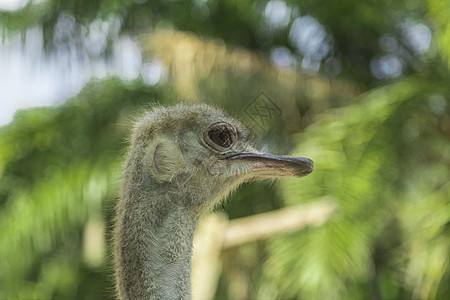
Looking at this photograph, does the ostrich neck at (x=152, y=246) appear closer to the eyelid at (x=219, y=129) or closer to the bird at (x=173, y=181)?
the bird at (x=173, y=181)

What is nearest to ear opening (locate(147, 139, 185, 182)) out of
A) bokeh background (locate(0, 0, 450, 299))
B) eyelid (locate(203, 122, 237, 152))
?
eyelid (locate(203, 122, 237, 152))

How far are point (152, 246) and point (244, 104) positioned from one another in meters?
4.72

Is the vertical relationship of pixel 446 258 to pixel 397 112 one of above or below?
below

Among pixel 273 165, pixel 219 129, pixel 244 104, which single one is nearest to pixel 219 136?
pixel 219 129

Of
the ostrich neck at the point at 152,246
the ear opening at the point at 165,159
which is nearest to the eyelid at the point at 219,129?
the ear opening at the point at 165,159

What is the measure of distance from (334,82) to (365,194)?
283 centimetres

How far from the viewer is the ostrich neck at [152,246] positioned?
226 cm

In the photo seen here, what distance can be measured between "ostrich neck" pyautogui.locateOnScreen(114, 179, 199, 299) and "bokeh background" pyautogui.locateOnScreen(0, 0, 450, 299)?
164 inches

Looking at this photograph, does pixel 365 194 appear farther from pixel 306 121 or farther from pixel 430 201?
pixel 306 121

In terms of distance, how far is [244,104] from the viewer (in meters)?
6.99

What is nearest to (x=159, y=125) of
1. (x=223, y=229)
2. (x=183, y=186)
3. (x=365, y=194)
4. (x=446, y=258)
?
(x=183, y=186)

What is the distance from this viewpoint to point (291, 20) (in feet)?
29.6

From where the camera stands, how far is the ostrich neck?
2.26m

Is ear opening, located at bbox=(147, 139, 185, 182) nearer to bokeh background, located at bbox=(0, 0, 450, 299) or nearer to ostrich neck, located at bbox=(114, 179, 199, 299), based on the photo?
ostrich neck, located at bbox=(114, 179, 199, 299)
